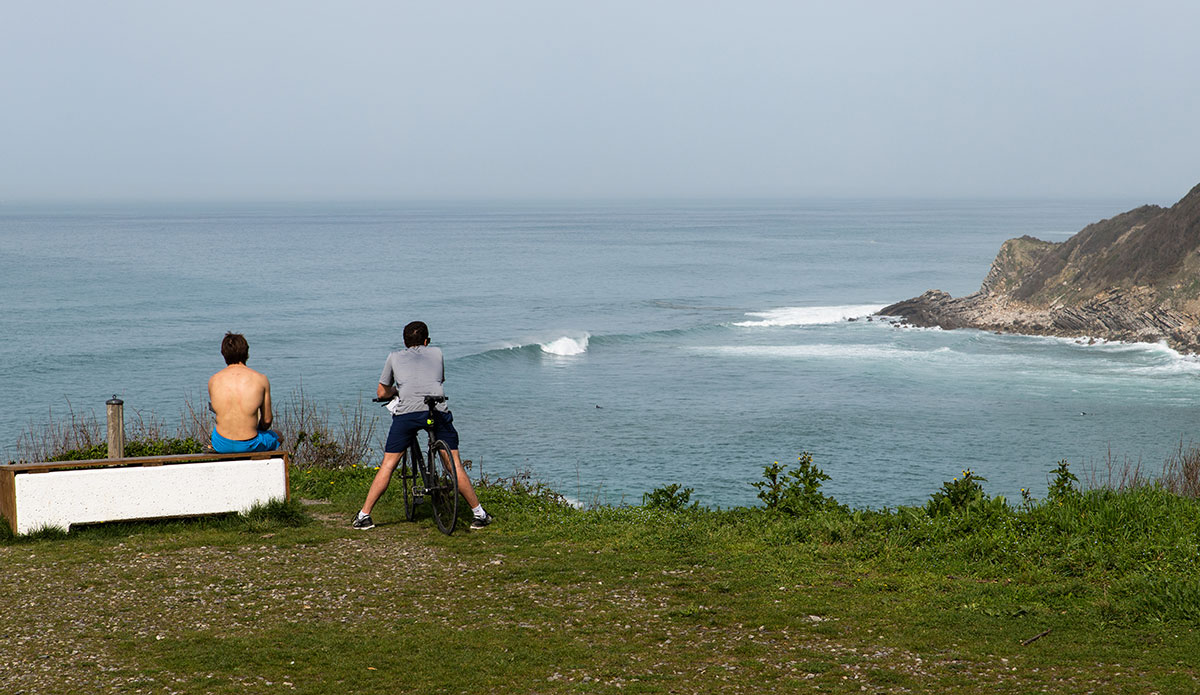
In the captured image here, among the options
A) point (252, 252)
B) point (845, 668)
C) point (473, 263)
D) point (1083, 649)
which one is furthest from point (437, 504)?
point (252, 252)

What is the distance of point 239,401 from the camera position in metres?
9.89

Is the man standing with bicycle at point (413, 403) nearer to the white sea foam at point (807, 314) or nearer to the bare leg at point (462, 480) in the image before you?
the bare leg at point (462, 480)

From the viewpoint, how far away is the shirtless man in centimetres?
980

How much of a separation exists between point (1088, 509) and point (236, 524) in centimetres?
751

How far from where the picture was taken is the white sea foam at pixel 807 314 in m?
66.1

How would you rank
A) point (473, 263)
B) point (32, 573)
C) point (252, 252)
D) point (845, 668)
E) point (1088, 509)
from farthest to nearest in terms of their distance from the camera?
point (252, 252) → point (473, 263) → point (1088, 509) → point (32, 573) → point (845, 668)

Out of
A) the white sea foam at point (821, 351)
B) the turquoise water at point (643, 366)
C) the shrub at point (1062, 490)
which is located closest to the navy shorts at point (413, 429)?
the shrub at point (1062, 490)

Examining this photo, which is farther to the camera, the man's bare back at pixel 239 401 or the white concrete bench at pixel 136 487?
the man's bare back at pixel 239 401

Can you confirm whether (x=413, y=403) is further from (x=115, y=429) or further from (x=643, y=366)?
(x=643, y=366)

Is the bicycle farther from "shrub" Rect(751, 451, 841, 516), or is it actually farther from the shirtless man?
"shrub" Rect(751, 451, 841, 516)

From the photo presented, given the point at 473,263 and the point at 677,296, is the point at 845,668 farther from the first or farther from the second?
the point at 473,263

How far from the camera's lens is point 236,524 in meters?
9.94

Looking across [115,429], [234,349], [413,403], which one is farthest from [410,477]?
Answer: [115,429]

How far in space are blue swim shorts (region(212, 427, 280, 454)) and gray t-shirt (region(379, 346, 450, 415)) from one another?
50.6 inches
